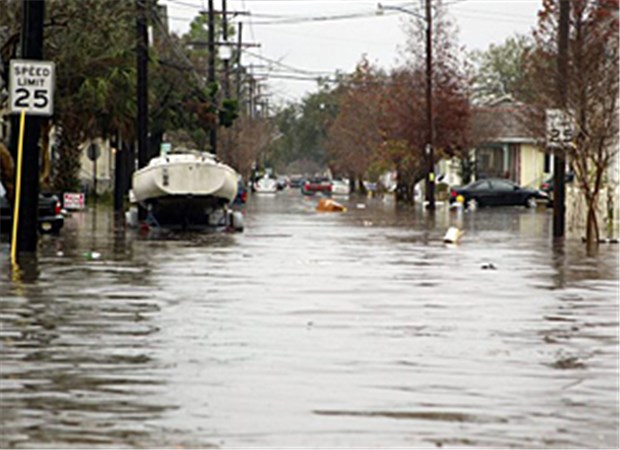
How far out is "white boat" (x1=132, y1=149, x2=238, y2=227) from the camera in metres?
35.2

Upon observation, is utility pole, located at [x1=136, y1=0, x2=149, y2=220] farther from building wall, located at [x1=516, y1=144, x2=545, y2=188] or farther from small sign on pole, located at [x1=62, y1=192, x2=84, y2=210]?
building wall, located at [x1=516, y1=144, x2=545, y2=188]

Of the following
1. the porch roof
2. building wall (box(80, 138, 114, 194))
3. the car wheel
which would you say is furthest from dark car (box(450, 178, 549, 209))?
building wall (box(80, 138, 114, 194))

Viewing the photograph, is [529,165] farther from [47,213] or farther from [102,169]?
[47,213]

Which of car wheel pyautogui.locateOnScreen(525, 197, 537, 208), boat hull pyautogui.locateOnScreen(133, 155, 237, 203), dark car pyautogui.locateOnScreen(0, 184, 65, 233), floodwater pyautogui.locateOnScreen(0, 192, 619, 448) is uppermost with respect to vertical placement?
boat hull pyautogui.locateOnScreen(133, 155, 237, 203)

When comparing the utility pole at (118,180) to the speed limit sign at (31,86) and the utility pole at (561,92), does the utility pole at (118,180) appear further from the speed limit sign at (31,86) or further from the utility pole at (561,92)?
the speed limit sign at (31,86)

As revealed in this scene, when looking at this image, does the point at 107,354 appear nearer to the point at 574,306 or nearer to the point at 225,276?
the point at 574,306

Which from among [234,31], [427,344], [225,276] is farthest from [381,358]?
[234,31]

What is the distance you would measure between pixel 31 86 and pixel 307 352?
11.8 metres

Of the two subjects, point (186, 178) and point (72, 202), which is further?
point (72, 202)

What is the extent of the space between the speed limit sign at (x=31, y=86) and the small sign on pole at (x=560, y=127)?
472 inches

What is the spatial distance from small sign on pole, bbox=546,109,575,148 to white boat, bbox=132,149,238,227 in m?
7.81

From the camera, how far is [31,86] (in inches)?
944

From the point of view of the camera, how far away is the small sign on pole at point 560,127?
1254 inches

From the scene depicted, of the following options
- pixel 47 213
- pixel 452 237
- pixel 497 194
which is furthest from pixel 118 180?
pixel 452 237
